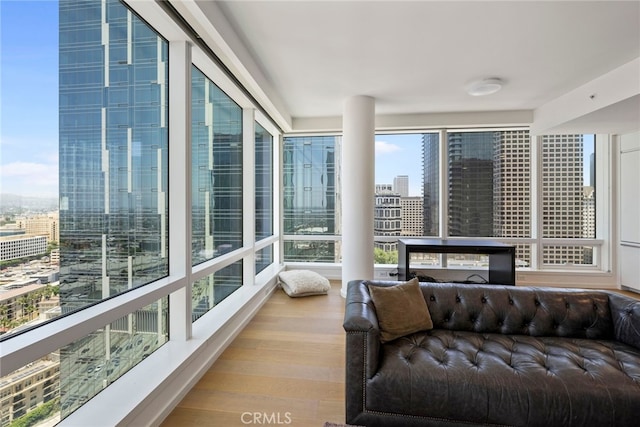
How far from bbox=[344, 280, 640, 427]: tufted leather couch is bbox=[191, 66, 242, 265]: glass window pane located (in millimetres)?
1510

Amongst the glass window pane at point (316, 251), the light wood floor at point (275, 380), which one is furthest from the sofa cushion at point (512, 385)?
the glass window pane at point (316, 251)

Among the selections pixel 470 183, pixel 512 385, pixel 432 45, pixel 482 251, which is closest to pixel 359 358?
pixel 512 385

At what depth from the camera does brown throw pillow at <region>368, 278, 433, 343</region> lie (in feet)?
5.65

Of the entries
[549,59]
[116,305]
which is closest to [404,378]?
[116,305]

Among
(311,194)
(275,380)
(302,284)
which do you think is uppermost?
(311,194)

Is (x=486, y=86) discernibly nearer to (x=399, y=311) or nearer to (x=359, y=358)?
(x=399, y=311)

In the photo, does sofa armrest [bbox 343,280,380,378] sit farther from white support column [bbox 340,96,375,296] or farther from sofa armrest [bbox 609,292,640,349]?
white support column [bbox 340,96,375,296]

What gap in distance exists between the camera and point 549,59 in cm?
259

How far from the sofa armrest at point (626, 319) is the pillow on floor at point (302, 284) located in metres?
2.87

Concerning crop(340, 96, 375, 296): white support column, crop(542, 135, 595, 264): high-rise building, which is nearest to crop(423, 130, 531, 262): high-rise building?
crop(542, 135, 595, 264): high-rise building

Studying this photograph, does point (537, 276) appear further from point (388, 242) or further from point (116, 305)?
point (116, 305)

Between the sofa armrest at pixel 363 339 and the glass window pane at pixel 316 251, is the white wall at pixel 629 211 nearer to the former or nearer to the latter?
the glass window pane at pixel 316 251

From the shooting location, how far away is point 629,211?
387cm

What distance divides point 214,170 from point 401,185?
3062 mm
